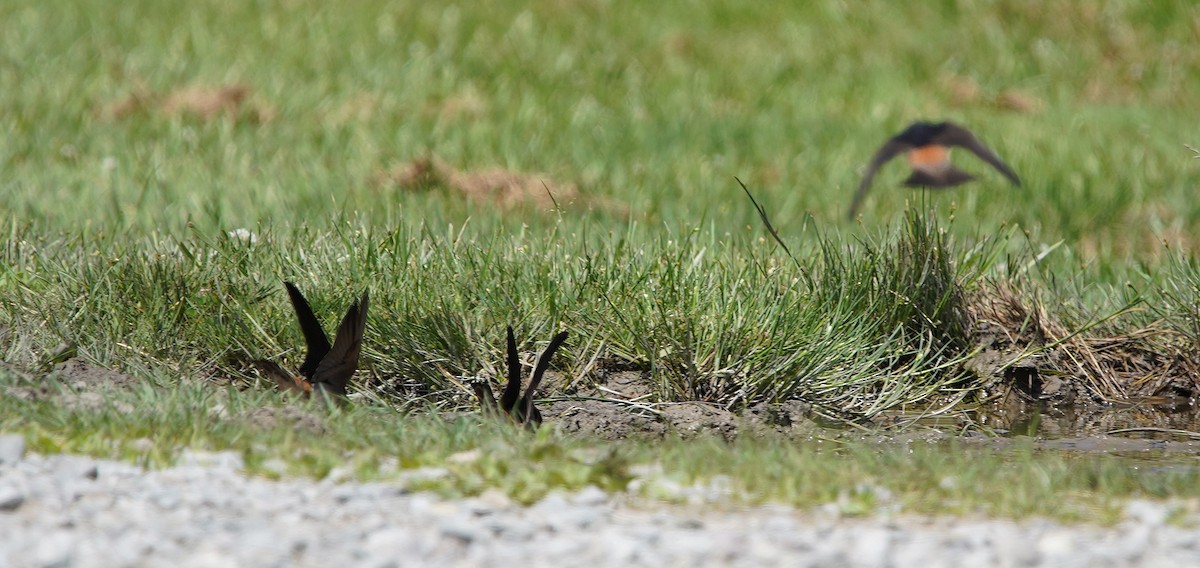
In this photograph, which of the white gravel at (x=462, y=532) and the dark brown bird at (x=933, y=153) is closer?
the white gravel at (x=462, y=532)

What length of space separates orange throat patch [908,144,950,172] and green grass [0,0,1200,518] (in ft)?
1.59

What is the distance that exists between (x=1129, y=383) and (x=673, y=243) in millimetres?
1657

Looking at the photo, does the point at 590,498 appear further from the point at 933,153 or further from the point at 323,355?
the point at 933,153

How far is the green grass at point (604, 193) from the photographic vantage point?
4.46 meters

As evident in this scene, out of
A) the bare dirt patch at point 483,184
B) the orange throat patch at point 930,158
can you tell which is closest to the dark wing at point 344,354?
the orange throat patch at point 930,158

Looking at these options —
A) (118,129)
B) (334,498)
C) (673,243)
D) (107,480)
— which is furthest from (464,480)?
(118,129)

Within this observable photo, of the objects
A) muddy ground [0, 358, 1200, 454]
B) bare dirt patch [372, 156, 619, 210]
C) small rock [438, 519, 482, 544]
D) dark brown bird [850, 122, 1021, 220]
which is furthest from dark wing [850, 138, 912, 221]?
bare dirt patch [372, 156, 619, 210]

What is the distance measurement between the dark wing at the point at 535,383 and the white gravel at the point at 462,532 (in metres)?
0.93

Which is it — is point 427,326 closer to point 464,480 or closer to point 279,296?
point 279,296

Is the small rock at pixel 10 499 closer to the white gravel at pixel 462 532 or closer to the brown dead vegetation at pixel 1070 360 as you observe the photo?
the white gravel at pixel 462 532

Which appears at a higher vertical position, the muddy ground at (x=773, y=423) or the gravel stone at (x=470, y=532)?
the muddy ground at (x=773, y=423)

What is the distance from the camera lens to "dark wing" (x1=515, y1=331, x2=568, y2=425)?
4.01 metres

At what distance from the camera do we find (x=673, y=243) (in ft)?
16.6

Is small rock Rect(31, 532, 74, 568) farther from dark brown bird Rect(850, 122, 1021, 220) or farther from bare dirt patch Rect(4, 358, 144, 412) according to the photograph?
dark brown bird Rect(850, 122, 1021, 220)
